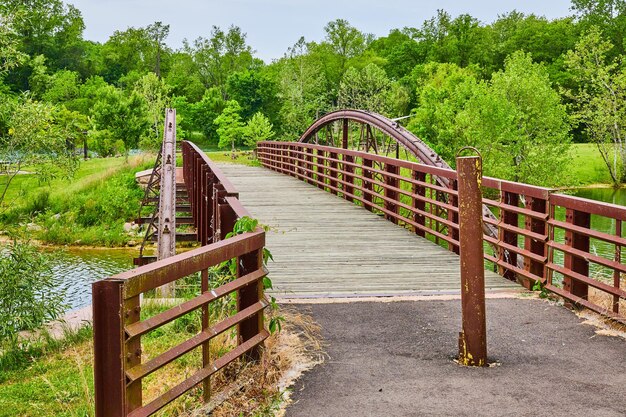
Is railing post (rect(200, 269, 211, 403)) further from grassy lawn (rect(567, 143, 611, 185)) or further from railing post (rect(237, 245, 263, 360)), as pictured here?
grassy lawn (rect(567, 143, 611, 185))

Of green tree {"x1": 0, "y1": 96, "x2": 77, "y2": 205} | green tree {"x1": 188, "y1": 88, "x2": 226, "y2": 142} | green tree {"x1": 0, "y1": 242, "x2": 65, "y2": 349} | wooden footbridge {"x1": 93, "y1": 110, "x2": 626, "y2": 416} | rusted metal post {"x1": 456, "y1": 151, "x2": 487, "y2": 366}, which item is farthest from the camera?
green tree {"x1": 188, "y1": 88, "x2": 226, "y2": 142}

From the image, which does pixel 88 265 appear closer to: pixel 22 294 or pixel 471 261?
pixel 22 294

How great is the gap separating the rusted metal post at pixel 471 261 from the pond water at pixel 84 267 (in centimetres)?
1633

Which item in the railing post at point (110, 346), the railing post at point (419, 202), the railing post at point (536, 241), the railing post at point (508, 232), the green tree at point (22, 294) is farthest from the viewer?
the railing post at point (419, 202)

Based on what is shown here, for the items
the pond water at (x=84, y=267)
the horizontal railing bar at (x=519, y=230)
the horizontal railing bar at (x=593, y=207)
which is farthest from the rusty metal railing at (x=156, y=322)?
the pond water at (x=84, y=267)

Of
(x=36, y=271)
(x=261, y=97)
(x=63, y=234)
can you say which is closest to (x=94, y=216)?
(x=63, y=234)

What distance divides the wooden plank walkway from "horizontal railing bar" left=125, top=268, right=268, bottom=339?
8.85 feet

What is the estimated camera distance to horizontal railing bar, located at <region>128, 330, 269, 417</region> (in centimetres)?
374

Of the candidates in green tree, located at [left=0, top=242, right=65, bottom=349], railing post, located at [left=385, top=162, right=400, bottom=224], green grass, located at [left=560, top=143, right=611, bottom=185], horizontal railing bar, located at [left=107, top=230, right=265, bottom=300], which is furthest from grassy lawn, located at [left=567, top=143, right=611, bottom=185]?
horizontal railing bar, located at [left=107, top=230, right=265, bottom=300]

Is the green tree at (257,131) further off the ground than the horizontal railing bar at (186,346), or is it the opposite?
the green tree at (257,131)

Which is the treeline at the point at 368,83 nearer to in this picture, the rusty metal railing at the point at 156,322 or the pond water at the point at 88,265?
the pond water at the point at 88,265

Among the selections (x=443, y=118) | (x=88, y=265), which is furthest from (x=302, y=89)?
(x=88, y=265)

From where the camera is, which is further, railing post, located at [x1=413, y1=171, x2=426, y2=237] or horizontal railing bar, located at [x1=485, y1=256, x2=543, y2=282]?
railing post, located at [x1=413, y1=171, x2=426, y2=237]

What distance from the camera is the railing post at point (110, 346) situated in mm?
3492
